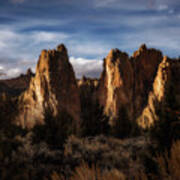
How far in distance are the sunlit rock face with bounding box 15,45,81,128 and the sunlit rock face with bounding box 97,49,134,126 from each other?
12.7 meters

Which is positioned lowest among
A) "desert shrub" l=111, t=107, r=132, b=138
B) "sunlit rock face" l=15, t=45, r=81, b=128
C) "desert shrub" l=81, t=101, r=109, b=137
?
"desert shrub" l=111, t=107, r=132, b=138

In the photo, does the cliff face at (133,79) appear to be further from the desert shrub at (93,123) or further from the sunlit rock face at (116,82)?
the desert shrub at (93,123)

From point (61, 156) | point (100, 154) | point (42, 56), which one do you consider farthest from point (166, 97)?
point (42, 56)

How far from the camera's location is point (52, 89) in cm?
7169

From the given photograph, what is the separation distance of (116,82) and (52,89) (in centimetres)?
2526

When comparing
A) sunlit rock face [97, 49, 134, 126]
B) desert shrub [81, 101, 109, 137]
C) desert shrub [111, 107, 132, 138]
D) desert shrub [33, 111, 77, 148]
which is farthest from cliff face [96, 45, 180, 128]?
desert shrub [33, 111, 77, 148]

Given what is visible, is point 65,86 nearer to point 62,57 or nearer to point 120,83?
point 62,57

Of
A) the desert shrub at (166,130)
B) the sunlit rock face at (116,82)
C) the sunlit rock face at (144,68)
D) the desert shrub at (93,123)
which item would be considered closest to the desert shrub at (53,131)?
the desert shrub at (93,123)

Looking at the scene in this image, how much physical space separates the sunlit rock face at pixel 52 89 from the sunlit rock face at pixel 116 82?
12.7m

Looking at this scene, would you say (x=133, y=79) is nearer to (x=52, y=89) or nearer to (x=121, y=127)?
(x=52, y=89)

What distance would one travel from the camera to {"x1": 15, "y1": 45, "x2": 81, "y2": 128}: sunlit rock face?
71.5 meters

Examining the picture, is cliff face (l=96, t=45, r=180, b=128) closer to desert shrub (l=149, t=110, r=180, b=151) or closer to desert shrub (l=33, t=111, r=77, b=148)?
desert shrub (l=33, t=111, r=77, b=148)

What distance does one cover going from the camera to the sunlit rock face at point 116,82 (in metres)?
79.8

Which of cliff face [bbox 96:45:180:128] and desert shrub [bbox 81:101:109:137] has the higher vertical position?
cliff face [bbox 96:45:180:128]
